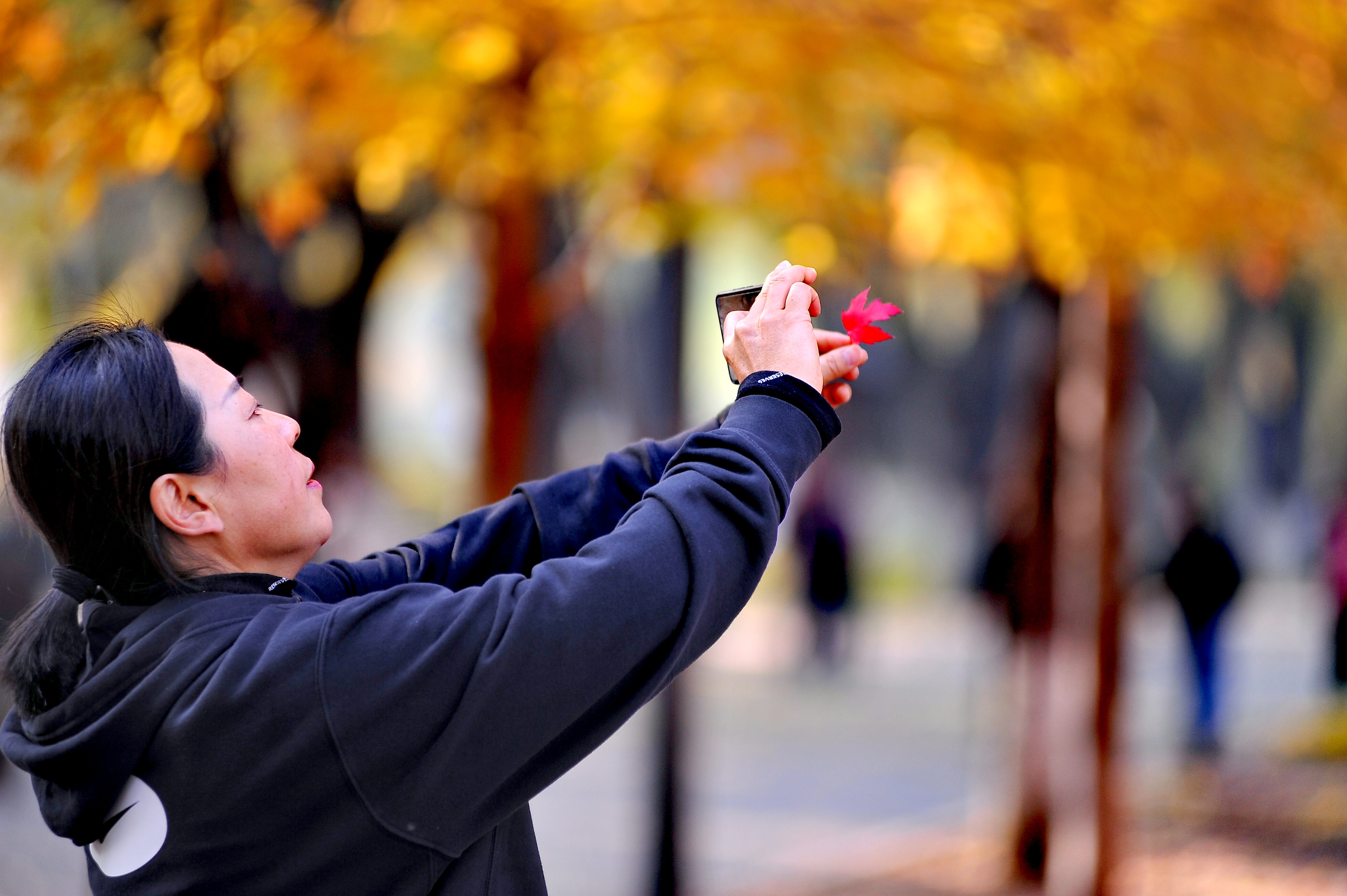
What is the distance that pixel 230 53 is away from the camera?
3314 millimetres

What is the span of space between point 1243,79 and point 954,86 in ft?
3.15

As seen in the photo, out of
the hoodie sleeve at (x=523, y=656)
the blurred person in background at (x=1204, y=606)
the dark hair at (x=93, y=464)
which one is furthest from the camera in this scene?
the blurred person in background at (x=1204, y=606)

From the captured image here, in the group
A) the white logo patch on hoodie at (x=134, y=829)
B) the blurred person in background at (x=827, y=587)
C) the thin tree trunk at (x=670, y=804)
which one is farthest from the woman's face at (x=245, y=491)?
the blurred person in background at (x=827, y=587)

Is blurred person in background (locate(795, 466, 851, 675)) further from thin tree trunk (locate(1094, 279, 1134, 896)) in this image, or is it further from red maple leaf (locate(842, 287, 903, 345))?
red maple leaf (locate(842, 287, 903, 345))

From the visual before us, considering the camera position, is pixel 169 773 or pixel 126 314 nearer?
pixel 169 773

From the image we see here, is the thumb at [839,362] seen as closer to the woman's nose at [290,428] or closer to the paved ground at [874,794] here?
the woman's nose at [290,428]

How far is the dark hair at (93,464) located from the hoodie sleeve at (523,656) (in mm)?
288

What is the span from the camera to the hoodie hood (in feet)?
4.33

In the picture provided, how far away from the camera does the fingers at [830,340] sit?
183 cm

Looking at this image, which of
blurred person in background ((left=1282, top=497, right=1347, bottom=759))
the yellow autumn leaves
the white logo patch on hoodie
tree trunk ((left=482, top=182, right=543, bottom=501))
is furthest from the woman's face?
blurred person in background ((left=1282, top=497, right=1347, bottom=759))

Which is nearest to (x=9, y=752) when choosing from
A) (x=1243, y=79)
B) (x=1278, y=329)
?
(x=1243, y=79)

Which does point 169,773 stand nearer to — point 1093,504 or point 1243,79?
point 1243,79

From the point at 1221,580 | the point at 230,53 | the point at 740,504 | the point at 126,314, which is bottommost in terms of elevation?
the point at 1221,580

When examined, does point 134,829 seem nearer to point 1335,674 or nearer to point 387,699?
point 387,699
